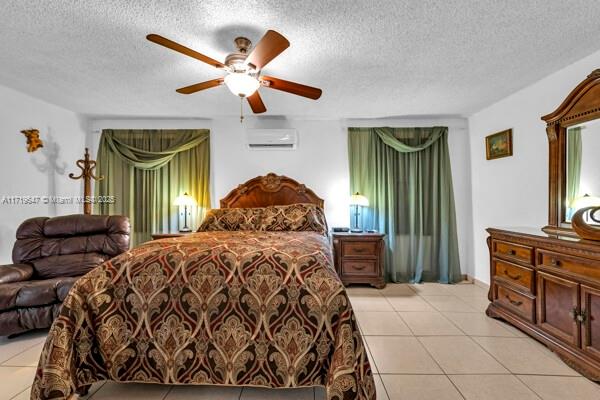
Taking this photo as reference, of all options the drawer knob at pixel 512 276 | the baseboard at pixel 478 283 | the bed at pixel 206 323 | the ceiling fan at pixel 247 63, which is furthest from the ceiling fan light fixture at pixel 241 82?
the baseboard at pixel 478 283

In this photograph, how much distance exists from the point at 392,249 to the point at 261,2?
10.8ft

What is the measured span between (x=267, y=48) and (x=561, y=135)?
102 inches

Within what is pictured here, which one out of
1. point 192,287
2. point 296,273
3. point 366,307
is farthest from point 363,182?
point 192,287

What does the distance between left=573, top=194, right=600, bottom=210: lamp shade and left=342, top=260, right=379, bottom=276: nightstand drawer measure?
201 centimetres

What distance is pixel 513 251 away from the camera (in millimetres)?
2479

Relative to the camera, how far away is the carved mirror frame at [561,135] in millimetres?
2225

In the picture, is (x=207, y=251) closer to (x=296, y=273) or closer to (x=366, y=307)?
(x=296, y=273)

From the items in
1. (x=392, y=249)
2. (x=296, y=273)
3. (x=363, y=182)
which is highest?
(x=363, y=182)

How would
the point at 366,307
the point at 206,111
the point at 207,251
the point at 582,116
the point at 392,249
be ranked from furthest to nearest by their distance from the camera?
the point at 392,249 → the point at 206,111 → the point at 366,307 → the point at 582,116 → the point at 207,251

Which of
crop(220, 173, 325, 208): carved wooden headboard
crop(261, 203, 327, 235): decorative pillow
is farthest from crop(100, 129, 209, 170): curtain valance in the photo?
crop(261, 203, 327, 235): decorative pillow

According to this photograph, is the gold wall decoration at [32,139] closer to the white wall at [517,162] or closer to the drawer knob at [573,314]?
the drawer knob at [573,314]

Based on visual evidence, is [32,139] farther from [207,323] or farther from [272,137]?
[207,323]

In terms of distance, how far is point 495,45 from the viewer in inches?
85.2

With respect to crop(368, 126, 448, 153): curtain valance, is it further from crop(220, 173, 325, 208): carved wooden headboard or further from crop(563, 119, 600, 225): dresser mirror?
crop(563, 119, 600, 225): dresser mirror
